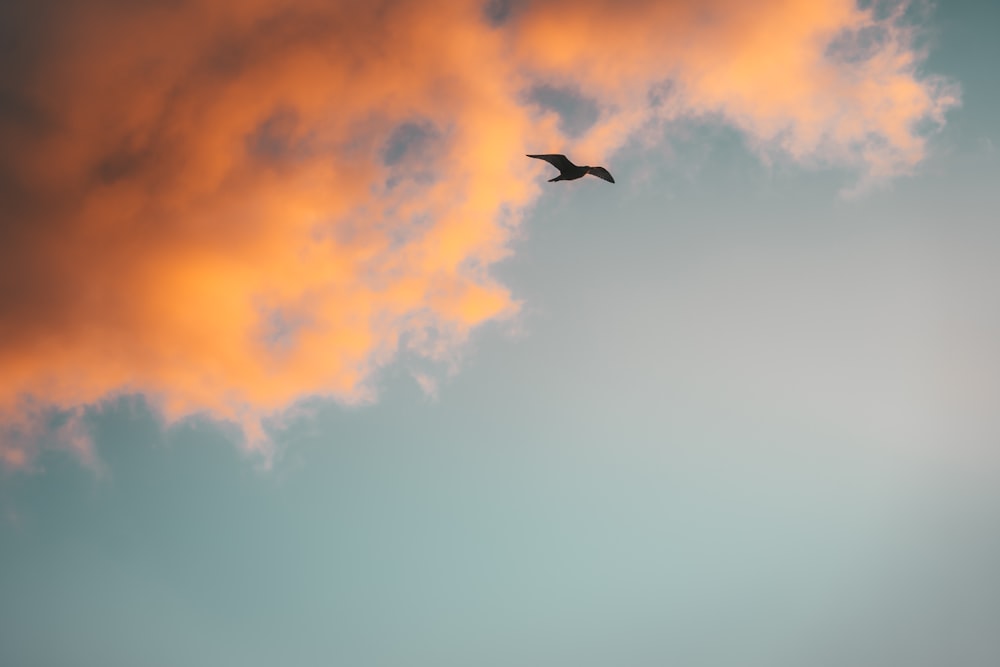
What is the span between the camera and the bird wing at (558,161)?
36625mm

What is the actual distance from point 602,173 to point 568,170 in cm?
244

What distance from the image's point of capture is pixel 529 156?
118ft

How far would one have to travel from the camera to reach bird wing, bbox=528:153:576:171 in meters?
36.6

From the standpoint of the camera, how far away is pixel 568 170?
1486 inches

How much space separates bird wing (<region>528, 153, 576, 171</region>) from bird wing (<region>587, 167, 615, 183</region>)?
4.75 ft

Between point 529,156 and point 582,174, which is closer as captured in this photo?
point 529,156

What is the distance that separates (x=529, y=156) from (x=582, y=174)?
392 centimetres

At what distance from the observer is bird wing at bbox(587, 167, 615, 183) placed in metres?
38.4

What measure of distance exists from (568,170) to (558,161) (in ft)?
2.92

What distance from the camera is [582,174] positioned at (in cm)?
3844

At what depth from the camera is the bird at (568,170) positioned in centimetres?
3678

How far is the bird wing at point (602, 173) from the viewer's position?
126ft

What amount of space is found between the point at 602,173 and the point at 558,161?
3246 millimetres

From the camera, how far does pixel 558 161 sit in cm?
3719
